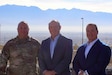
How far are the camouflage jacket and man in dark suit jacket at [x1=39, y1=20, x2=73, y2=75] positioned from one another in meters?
0.27

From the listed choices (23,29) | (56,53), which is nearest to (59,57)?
(56,53)

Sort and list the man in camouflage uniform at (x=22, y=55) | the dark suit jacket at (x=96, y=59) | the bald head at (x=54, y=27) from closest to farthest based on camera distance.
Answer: the dark suit jacket at (x=96, y=59) → the bald head at (x=54, y=27) → the man in camouflage uniform at (x=22, y=55)

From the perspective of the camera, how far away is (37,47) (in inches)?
276

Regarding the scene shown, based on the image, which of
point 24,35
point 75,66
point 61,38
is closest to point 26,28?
point 24,35

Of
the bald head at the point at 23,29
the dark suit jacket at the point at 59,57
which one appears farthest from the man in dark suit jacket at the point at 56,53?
the bald head at the point at 23,29

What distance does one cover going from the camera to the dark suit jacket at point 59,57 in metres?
6.65

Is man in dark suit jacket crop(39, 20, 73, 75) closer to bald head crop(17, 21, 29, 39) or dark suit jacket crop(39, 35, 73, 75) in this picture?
dark suit jacket crop(39, 35, 73, 75)

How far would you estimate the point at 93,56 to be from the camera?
6391 mm

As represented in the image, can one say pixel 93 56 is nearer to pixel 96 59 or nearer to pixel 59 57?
pixel 96 59

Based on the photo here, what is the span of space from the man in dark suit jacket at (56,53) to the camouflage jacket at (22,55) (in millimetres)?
266

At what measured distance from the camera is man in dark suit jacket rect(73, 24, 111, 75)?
20.8 feet

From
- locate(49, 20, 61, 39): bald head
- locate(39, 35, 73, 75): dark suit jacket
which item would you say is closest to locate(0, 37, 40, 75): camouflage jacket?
locate(39, 35, 73, 75): dark suit jacket

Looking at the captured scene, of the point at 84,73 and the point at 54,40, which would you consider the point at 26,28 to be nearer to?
the point at 54,40

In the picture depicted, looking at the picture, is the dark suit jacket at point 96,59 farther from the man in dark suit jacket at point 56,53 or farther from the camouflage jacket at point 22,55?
the camouflage jacket at point 22,55
